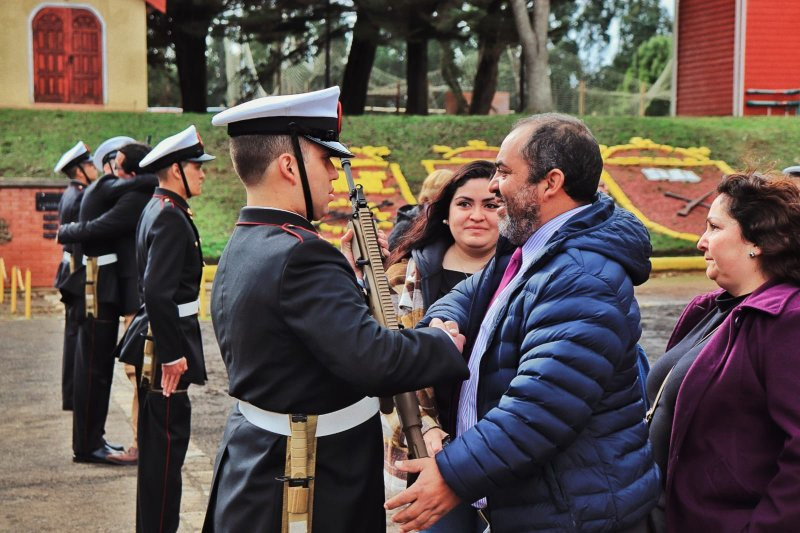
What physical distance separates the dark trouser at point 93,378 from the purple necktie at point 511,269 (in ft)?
14.4

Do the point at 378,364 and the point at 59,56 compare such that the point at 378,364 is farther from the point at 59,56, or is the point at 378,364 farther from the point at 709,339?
the point at 59,56

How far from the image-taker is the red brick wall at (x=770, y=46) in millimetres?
24797

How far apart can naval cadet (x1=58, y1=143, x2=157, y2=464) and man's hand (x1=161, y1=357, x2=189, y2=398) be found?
1.74 m

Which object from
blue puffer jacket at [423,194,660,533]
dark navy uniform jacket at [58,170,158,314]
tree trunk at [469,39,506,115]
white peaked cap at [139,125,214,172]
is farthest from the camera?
tree trunk at [469,39,506,115]

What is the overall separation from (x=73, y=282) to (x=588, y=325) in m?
5.68

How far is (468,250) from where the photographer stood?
14.6ft

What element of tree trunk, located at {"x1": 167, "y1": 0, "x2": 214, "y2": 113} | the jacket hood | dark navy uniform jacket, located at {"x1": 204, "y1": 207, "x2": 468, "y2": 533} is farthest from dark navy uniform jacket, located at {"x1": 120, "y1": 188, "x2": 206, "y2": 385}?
tree trunk, located at {"x1": 167, "y1": 0, "x2": 214, "y2": 113}

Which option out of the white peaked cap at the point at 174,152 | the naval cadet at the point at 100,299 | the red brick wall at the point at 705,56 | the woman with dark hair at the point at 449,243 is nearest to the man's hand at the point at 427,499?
the woman with dark hair at the point at 449,243

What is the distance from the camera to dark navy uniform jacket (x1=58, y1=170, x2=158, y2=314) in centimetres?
681

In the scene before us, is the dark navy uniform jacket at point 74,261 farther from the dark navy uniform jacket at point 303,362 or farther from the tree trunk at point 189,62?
the tree trunk at point 189,62

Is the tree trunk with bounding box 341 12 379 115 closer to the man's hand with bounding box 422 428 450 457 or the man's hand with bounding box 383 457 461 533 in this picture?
the man's hand with bounding box 422 428 450 457

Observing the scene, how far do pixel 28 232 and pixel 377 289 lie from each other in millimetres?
13924

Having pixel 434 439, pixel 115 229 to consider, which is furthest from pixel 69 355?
pixel 434 439

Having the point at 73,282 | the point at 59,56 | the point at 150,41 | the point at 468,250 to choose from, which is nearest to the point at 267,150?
the point at 468,250
